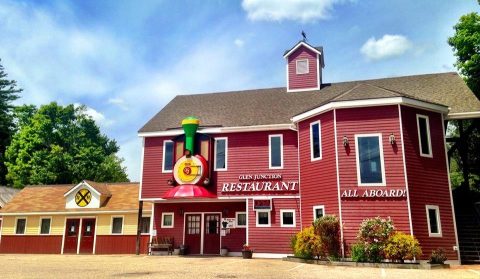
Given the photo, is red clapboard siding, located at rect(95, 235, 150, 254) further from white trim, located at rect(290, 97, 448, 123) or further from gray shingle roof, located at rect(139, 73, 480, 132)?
white trim, located at rect(290, 97, 448, 123)

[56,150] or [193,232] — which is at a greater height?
[56,150]

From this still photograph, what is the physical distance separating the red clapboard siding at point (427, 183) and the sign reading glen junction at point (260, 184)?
6290 mm

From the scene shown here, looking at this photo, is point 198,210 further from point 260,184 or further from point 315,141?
point 315,141

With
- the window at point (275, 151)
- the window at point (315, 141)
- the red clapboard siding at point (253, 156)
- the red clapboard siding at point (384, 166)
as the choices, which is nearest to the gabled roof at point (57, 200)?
the red clapboard siding at point (253, 156)

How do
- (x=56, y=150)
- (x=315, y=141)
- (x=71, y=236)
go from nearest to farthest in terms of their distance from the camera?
1. (x=315, y=141)
2. (x=71, y=236)
3. (x=56, y=150)

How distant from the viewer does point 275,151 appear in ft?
72.9

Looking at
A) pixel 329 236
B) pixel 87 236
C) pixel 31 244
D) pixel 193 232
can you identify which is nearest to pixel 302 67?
pixel 193 232

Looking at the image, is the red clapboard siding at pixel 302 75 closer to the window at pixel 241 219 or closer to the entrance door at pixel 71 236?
the window at pixel 241 219

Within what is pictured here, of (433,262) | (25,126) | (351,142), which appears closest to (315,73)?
(351,142)

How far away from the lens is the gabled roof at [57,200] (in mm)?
26469

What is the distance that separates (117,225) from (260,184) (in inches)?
432

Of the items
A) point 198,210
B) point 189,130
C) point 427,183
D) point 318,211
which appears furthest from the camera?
point 198,210

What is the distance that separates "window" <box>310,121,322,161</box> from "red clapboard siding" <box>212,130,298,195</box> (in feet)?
7.25

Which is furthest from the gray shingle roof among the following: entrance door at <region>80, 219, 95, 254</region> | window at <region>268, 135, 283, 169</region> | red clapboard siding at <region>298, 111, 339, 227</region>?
entrance door at <region>80, 219, 95, 254</region>
